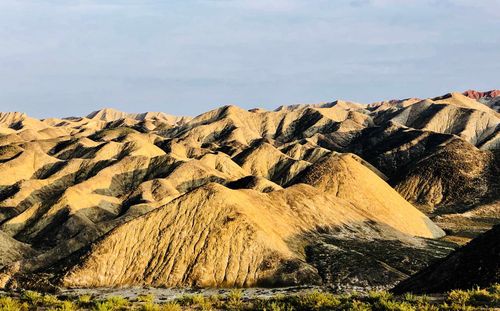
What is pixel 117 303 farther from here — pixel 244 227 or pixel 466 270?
pixel 244 227

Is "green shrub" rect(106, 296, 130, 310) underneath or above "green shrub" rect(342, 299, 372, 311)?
underneath

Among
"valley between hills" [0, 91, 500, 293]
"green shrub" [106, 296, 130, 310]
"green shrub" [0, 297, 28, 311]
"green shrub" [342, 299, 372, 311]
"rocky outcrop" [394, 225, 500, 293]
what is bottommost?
"valley between hills" [0, 91, 500, 293]

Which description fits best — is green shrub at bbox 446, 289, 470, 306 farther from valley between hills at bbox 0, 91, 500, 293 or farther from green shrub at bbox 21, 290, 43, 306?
green shrub at bbox 21, 290, 43, 306

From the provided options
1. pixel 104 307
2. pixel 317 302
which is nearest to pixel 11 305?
pixel 104 307

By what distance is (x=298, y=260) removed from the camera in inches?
2458

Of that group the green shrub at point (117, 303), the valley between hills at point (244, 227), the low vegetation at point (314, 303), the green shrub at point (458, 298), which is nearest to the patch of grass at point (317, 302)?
the low vegetation at point (314, 303)

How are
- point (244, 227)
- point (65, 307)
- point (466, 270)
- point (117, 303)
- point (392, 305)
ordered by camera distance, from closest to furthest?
point (392, 305) → point (65, 307) → point (117, 303) → point (466, 270) → point (244, 227)

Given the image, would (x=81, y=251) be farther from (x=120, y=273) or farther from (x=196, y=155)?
(x=196, y=155)

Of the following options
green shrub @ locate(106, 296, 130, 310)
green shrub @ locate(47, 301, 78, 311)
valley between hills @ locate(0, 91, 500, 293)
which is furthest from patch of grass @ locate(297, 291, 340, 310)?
valley between hills @ locate(0, 91, 500, 293)

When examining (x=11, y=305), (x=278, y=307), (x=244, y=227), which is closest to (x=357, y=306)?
(x=278, y=307)

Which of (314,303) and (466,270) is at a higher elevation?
(314,303)

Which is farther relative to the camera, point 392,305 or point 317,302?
point 317,302

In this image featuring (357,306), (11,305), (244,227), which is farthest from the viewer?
(244,227)

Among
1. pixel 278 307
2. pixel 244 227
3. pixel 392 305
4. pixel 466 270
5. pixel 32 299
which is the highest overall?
pixel 392 305
